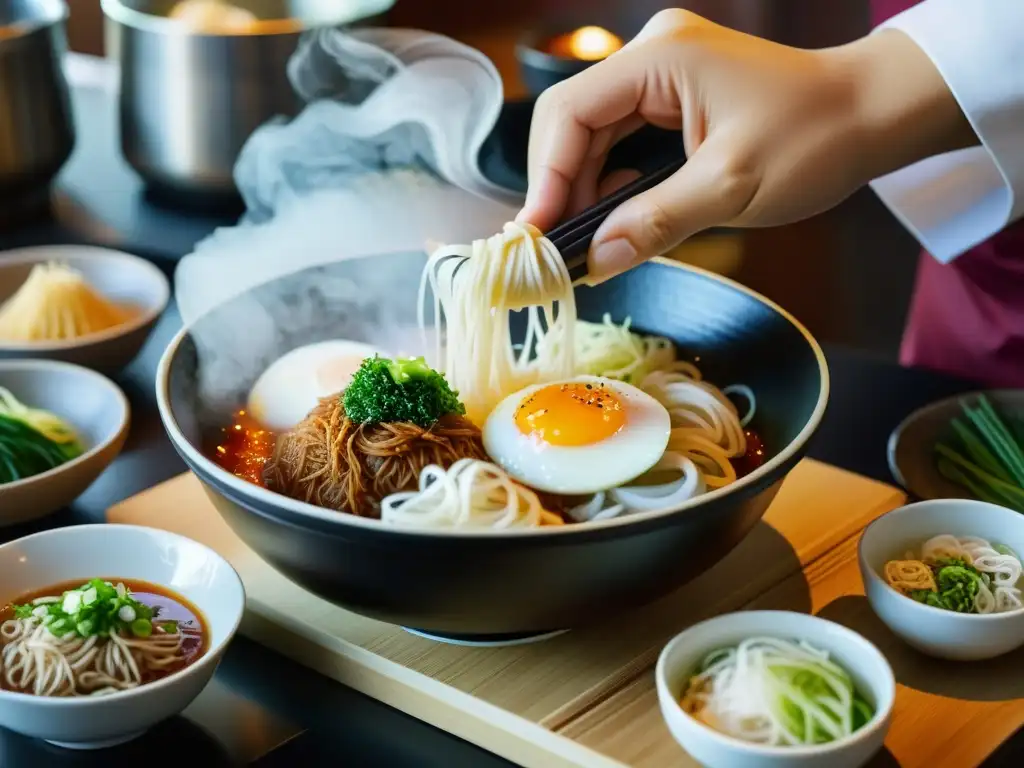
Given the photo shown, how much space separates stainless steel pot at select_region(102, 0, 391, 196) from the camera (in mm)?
3197

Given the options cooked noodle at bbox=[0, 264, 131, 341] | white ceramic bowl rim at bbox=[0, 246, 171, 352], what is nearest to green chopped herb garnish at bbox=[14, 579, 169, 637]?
white ceramic bowl rim at bbox=[0, 246, 171, 352]

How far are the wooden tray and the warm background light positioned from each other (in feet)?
7.93

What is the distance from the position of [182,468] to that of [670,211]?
1041 mm

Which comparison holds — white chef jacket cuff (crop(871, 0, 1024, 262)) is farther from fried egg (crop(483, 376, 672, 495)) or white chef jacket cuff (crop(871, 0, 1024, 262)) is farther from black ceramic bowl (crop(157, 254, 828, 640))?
fried egg (crop(483, 376, 672, 495))

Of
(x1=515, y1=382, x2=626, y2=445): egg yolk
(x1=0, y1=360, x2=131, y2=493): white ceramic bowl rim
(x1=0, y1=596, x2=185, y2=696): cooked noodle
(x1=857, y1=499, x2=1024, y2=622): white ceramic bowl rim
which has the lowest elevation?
(x1=0, y1=360, x2=131, y2=493): white ceramic bowl rim

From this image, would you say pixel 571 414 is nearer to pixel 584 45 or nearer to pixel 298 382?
pixel 298 382

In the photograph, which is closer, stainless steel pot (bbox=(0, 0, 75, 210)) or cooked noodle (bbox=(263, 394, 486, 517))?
cooked noodle (bbox=(263, 394, 486, 517))

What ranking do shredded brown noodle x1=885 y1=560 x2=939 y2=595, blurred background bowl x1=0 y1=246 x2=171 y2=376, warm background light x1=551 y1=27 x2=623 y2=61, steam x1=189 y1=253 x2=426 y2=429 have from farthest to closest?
warm background light x1=551 y1=27 x2=623 y2=61 < blurred background bowl x1=0 y1=246 x2=171 y2=376 < steam x1=189 y1=253 x2=426 y2=429 < shredded brown noodle x1=885 y1=560 x2=939 y2=595

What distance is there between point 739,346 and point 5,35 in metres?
2.18

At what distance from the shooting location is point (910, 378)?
2.51 metres

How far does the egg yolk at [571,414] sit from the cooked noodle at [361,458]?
3.9 inches

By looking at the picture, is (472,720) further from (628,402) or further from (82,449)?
(82,449)

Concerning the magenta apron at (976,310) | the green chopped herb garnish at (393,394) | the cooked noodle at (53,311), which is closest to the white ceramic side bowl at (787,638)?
the green chopped herb garnish at (393,394)

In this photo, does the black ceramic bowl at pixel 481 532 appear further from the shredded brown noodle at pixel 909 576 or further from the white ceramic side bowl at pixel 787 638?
the shredded brown noodle at pixel 909 576
